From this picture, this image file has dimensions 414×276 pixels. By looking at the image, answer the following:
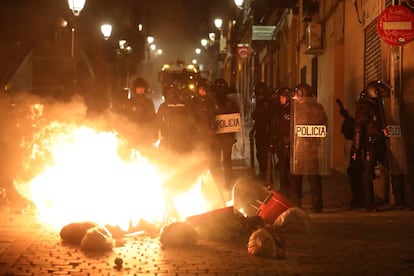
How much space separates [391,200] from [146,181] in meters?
4.15

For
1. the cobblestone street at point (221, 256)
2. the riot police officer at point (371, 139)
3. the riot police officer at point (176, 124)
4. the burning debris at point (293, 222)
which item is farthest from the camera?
the riot police officer at point (176, 124)

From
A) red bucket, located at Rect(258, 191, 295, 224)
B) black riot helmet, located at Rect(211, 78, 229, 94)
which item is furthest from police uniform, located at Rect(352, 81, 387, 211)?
black riot helmet, located at Rect(211, 78, 229, 94)

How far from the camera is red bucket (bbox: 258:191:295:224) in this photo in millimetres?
8898

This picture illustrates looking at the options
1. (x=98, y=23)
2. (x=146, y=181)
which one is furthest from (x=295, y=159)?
(x=98, y=23)

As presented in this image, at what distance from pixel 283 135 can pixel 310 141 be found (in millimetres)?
647

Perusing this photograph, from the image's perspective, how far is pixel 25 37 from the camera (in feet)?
96.8

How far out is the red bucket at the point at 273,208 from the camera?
29.2 feet

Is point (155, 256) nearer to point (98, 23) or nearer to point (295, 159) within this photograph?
point (295, 159)

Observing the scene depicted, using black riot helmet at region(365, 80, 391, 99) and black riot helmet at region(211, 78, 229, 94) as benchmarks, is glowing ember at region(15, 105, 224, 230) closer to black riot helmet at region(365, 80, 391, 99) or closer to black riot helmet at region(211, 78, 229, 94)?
black riot helmet at region(365, 80, 391, 99)

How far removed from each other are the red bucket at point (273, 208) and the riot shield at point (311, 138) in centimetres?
137

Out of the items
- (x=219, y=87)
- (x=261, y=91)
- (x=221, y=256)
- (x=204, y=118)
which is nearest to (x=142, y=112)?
(x=204, y=118)

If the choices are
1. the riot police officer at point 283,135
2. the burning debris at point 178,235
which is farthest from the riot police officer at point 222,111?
the burning debris at point 178,235

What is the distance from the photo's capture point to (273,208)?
8.91 m

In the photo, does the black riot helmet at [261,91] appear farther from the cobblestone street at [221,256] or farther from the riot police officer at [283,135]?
the cobblestone street at [221,256]
